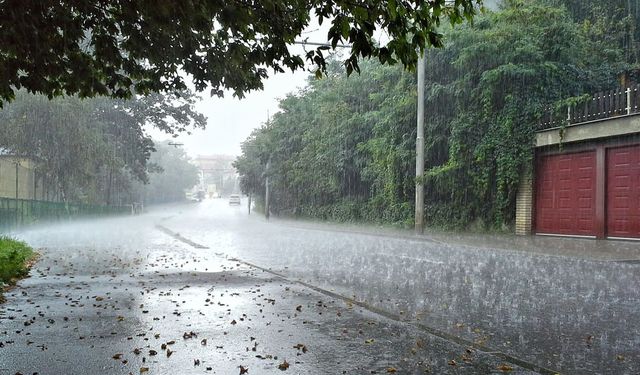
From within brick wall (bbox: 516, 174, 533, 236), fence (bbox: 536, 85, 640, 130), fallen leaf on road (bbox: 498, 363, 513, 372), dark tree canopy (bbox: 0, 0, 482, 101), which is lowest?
fallen leaf on road (bbox: 498, 363, 513, 372)

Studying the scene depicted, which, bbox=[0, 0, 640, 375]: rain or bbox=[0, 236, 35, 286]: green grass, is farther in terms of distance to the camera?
bbox=[0, 236, 35, 286]: green grass

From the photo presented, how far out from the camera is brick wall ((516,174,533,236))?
67.9 ft

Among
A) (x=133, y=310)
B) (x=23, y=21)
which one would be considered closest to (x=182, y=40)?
(x=23, y=21)

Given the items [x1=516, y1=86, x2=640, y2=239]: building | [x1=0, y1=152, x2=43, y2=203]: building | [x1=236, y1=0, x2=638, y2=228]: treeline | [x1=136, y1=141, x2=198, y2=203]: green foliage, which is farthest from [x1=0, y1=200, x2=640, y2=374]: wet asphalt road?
[x1=136, y1=141, x2=198, y2=203]: green foliage

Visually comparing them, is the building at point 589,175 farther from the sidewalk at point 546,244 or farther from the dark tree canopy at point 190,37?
the dark tree canopy at point 190,37

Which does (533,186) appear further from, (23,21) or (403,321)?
(23,21)

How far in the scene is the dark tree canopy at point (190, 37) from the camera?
189 inches

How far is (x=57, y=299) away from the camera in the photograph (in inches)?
312

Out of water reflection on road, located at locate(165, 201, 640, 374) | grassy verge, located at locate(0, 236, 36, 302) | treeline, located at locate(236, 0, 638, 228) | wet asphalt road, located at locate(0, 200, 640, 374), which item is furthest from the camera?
treeline, located at locate(236, 0, 638, 228)

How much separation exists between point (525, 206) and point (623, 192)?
12.9 feet

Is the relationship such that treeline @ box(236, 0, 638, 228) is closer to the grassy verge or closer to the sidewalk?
the sidewalk

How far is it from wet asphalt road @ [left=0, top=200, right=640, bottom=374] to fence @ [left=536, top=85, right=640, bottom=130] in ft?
21.4

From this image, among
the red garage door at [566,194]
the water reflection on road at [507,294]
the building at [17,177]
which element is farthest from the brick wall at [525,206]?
the building at [17,177]

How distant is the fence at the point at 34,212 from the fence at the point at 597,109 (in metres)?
22.1
